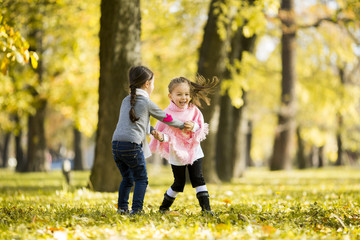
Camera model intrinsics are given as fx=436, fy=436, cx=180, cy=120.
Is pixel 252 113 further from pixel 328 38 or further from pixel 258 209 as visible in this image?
pixel 258 209

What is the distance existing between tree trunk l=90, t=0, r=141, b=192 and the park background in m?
0.02

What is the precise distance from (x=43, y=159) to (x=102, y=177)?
13487 mm

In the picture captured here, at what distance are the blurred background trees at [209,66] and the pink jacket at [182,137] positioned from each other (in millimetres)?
2059

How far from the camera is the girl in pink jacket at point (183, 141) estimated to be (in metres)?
5.19

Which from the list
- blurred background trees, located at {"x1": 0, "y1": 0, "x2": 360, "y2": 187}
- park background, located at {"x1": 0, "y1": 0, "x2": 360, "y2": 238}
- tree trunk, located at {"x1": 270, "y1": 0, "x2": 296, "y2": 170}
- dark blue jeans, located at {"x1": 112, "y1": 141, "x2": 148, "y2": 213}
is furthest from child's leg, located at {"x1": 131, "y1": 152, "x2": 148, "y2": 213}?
tree trunk, located at {"x1": 270, "y1": 0, "x2": 296, "y2": 170}

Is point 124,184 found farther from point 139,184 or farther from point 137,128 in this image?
point 137,128

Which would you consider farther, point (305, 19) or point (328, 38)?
point (305, 19)

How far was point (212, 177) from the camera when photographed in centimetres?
1159

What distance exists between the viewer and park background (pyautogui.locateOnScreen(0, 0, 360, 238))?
27.5 feet

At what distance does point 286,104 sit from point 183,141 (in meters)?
18.3

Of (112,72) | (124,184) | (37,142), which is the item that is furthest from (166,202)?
(37,142)

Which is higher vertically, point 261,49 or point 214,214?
point 261,49

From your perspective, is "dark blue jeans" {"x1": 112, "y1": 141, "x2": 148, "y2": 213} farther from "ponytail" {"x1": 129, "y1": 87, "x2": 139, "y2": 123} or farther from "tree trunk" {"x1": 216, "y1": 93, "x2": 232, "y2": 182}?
"tree trunk" {"x1": 216, "y1": 93, "x2": 232, "y2": 182}

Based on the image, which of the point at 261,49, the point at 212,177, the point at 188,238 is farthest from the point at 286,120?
the point at 188,238
